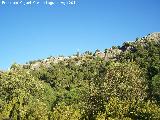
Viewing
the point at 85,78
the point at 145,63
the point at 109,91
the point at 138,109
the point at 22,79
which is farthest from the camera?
the point at 85,78

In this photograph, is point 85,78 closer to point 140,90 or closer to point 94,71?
point 94,71

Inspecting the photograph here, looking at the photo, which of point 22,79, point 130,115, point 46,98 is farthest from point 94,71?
point 130,115

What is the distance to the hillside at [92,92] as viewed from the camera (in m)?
64.1

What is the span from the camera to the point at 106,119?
58.9 m

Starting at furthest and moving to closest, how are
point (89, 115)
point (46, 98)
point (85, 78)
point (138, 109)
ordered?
point (85, 78) → point (46, 98) → point (89, 115) → point (138, 109)

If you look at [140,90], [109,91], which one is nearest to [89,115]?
[109,91]

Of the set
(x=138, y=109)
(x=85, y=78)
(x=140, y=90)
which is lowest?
(x=85, y=78)

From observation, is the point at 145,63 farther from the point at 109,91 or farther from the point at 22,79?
the point at 109,91

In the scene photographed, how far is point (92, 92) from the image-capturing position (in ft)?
282

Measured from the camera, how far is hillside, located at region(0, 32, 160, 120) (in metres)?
64.1

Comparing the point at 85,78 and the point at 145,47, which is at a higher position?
the point at 145,47

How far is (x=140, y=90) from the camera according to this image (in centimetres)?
9325

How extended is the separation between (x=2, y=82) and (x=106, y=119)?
82448 mm

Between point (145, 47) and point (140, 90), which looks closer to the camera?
point (140, 90)
